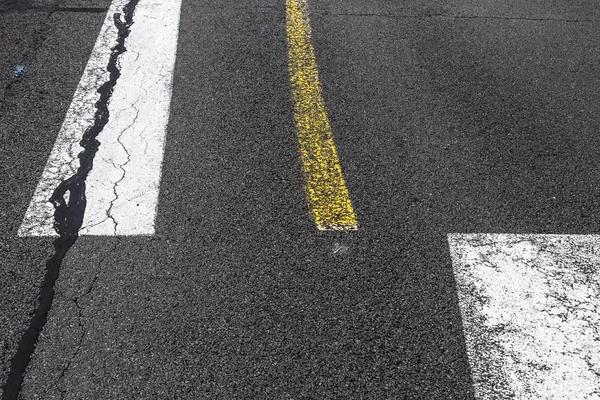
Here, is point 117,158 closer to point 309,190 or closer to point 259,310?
point 309,190

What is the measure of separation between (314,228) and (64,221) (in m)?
1.19

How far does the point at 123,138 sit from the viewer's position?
4082 mm

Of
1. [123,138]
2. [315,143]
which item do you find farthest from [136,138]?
[315,143]

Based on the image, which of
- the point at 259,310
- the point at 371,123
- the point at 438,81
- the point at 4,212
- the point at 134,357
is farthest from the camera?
the point at 438,81

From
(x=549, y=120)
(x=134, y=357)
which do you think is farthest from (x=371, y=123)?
(x=134, y=357)

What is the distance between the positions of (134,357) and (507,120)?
2.78 meters

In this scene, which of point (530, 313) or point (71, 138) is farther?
point (71, 138)

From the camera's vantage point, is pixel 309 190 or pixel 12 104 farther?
pixel 12 104

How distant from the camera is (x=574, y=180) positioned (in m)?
3.88

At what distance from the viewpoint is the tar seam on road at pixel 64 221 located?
2664 millimetres

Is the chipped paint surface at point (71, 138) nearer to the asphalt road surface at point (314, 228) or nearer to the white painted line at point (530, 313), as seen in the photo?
the asphalt road surface at point (314, 228)

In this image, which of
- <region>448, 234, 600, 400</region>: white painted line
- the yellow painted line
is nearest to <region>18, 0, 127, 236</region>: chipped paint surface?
the yellow painted line

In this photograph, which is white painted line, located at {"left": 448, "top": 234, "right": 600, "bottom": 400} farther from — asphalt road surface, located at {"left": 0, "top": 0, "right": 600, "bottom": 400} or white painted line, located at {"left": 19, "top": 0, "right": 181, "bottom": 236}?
white painted line, located at {"left": 19, "top": 0, "right": 181, "bottom": 236}

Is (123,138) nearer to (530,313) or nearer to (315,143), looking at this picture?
(315,143)
